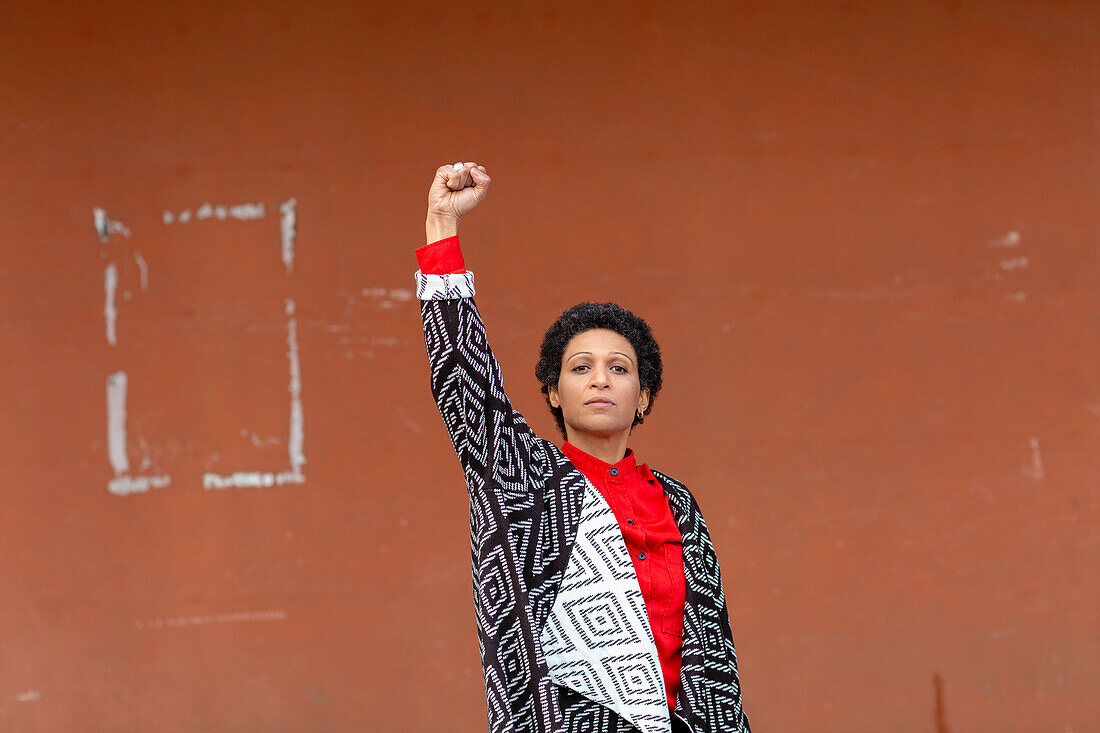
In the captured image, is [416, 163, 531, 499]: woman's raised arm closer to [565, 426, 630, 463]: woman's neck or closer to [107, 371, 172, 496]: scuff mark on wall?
[565, 426, 630, 463]: woman's neck

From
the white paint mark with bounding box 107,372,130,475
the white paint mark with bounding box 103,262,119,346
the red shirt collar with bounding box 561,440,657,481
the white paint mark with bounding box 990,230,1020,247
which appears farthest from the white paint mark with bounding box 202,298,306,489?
the white paint mark with bounding box 990,230,1020,247

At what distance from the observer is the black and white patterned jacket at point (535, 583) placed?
5.75ft

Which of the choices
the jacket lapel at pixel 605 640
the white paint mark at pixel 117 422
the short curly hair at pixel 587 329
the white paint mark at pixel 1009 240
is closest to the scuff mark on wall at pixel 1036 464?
the white paint mark at pixel 1009 240

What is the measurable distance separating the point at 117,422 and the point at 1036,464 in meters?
2.80

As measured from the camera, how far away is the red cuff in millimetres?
1788

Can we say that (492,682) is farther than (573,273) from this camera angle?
No

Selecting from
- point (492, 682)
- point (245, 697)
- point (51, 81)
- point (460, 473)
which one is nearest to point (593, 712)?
point (492, 682)

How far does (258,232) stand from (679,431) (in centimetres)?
142

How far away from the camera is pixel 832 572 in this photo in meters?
3.50

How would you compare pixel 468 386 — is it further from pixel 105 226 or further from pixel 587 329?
pixel 105 226

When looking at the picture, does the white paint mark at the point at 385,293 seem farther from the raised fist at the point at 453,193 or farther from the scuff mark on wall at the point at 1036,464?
the scuff mark on wall at the point at 1036,464

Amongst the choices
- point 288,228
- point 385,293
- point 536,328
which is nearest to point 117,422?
point 288,228

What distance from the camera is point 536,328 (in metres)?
3.48

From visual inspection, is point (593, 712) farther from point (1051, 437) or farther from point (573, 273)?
point (1051, 437)
